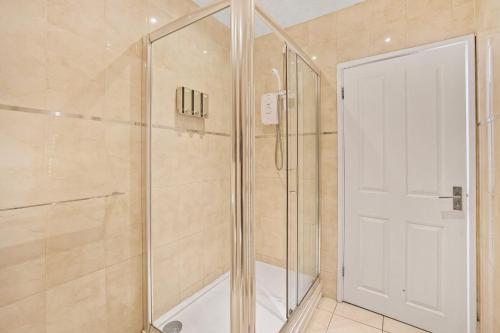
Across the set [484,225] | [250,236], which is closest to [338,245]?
[484,225]

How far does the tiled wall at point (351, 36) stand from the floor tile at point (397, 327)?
1.30 feet

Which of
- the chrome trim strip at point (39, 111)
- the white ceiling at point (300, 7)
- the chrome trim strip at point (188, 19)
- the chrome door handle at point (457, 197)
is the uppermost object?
the white ceiling at point (300, 7)

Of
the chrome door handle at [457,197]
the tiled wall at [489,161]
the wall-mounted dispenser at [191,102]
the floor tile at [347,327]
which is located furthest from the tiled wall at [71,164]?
the chrome door handle at [457,197]

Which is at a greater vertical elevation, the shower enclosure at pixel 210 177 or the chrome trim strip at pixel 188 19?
the chrome trim strip at pixel 188 19

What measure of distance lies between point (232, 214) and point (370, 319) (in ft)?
4.92

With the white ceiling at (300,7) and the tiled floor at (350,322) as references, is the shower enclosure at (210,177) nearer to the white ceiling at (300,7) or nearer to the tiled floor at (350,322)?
the tiled floor at (350,322)

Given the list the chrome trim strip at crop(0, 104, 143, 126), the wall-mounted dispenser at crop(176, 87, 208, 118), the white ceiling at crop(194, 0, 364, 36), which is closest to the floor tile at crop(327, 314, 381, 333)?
the wall-mounted dispenser at crop(176, 87, 208, 118)

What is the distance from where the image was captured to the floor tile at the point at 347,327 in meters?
1.50

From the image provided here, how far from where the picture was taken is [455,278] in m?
1.42

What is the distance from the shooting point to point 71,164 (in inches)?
40.8

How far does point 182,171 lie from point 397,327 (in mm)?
1830

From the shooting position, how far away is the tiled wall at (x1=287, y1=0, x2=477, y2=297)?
1469 millimetres

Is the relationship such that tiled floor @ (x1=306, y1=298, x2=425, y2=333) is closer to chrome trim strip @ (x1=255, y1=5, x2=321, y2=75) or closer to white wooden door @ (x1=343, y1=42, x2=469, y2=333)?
white wooden door @ (x1=343, y1=42, x2=469, y2=333)

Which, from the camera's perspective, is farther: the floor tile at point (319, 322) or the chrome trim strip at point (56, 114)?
the floor tile at point (319, 322)
